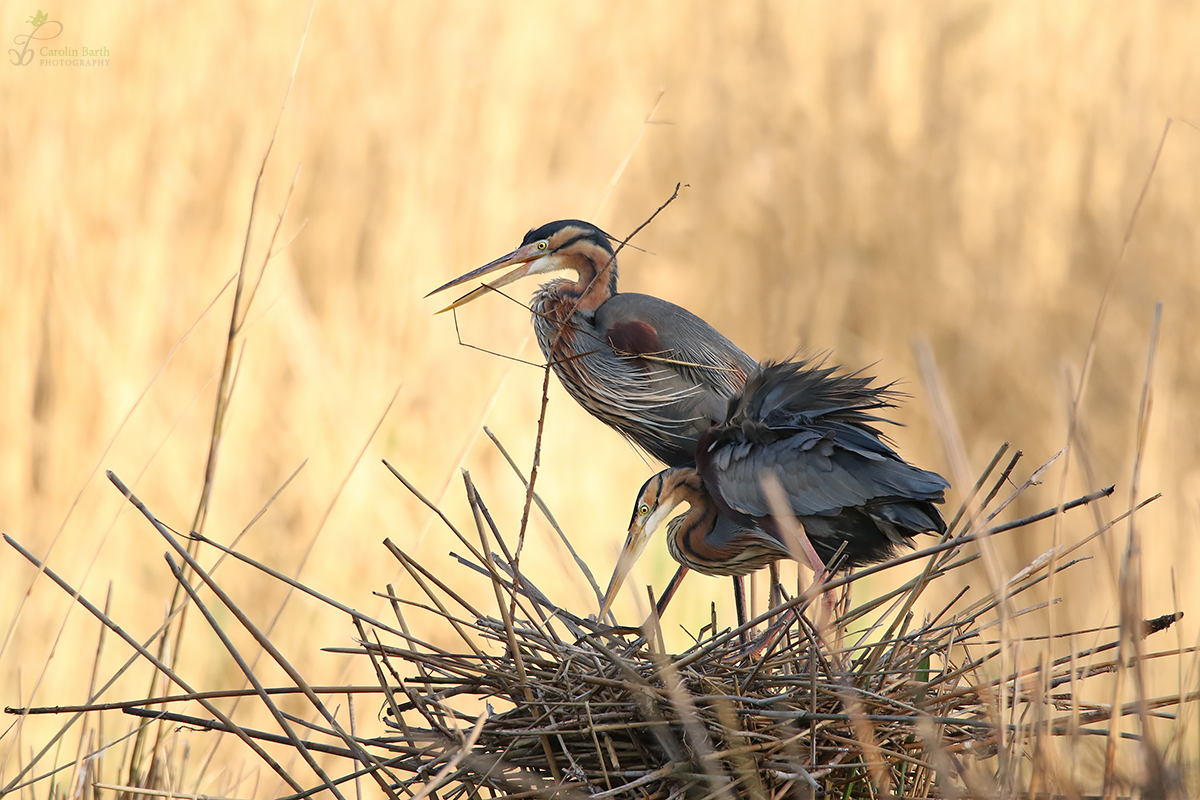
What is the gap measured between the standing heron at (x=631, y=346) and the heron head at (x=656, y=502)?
0.18 m

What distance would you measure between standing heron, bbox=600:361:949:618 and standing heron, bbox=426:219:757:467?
198 millimetres

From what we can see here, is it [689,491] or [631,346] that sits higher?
[631,346]

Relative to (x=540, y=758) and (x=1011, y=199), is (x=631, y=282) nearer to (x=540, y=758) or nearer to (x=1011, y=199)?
(x=1011, y=199)

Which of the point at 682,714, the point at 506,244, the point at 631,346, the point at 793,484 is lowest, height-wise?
the point at 682,714

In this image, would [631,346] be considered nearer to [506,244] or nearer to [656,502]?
[656,502]

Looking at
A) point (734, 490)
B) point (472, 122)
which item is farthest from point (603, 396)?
point (472, 122)

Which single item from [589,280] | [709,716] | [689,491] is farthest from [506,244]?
[709,716]

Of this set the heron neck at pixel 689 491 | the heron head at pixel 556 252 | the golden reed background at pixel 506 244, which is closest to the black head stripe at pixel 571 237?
the heron head at pixel 556 252

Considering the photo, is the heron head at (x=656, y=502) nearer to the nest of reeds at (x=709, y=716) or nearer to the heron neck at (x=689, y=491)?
the heron neck at (x=689, y=491)

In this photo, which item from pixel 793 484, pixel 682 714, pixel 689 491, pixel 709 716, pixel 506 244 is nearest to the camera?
pixel 682 714

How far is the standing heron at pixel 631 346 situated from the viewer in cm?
198

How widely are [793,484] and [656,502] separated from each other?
214 millimetres

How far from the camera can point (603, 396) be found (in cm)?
204

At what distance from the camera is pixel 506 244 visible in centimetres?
356
